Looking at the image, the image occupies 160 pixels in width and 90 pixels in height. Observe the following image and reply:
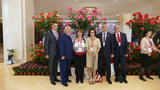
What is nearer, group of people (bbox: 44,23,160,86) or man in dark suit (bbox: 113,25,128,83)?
group of people (bbox: 44,23,160,86)

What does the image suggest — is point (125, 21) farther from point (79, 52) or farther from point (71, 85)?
point (71, 85)

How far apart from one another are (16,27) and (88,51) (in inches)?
158

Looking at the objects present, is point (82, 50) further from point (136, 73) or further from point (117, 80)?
point (136, 73)

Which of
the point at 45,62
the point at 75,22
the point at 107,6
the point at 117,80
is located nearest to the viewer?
the point at 117,80

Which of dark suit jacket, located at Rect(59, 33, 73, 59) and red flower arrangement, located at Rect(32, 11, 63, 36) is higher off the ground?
red flower arrangement, located at Rect(32, 11, 63, 36)

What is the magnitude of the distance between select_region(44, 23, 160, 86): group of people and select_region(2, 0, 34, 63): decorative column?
10.2ft

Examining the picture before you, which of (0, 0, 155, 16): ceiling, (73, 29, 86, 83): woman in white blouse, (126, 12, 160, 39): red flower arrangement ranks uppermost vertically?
(0, 0, 155, 16): ceiling

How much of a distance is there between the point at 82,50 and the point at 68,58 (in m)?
0.39

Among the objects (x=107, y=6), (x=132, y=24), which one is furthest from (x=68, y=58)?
(x=107, y=6)

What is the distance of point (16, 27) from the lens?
6.35 metres

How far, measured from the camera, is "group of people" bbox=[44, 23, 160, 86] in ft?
11.9

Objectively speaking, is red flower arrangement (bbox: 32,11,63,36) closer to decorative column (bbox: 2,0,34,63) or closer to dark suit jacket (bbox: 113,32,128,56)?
decorative column (bbox: 2,0,34,63)

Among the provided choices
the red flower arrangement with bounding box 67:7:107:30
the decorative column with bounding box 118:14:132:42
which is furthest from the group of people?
the decorative column with bounding box 118:14:132:42

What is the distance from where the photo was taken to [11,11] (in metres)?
Result: 6.30
